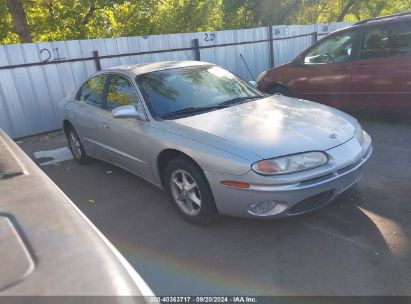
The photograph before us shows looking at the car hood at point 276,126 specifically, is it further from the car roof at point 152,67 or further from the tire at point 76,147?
the tire at point 76,147

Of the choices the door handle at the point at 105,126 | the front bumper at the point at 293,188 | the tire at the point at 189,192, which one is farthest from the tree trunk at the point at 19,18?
the front bumper at the point at 293,188

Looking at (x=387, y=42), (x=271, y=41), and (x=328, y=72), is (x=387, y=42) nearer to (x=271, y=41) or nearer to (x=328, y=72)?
(x=328, y=72)

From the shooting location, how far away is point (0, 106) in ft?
24.4

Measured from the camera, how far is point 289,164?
3.13 metres

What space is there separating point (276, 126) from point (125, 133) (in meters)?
1.68

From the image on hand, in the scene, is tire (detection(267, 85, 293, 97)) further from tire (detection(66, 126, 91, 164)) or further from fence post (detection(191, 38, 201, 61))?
tire (detection(66, 126, 91, 164))

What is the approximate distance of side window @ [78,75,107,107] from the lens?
4.98 meters

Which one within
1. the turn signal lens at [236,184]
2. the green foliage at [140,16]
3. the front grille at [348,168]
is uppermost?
the green foliage at [140,16]

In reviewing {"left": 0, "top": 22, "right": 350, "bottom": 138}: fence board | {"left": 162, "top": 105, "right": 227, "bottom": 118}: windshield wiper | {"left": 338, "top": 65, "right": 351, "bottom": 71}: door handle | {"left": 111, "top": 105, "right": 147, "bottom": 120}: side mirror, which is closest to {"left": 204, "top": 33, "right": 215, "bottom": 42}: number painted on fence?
{"left": 0, "top": 22, "right": 350, "bottom": 138}: fence board

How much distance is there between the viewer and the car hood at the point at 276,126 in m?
3.23

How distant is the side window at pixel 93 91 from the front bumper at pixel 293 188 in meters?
2.34

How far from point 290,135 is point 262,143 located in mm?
307

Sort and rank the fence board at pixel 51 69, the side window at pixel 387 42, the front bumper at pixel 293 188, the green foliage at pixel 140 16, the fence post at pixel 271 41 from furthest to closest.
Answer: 1. the green foliage at pixel 140 16
2. the fence post at pixel 271 41
3. the fence board at pixel 51 69
4. the side window at pixel 387 42
5. the front bumper at pixel 293 188

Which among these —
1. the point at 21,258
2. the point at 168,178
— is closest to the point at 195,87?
the point at 168,178
